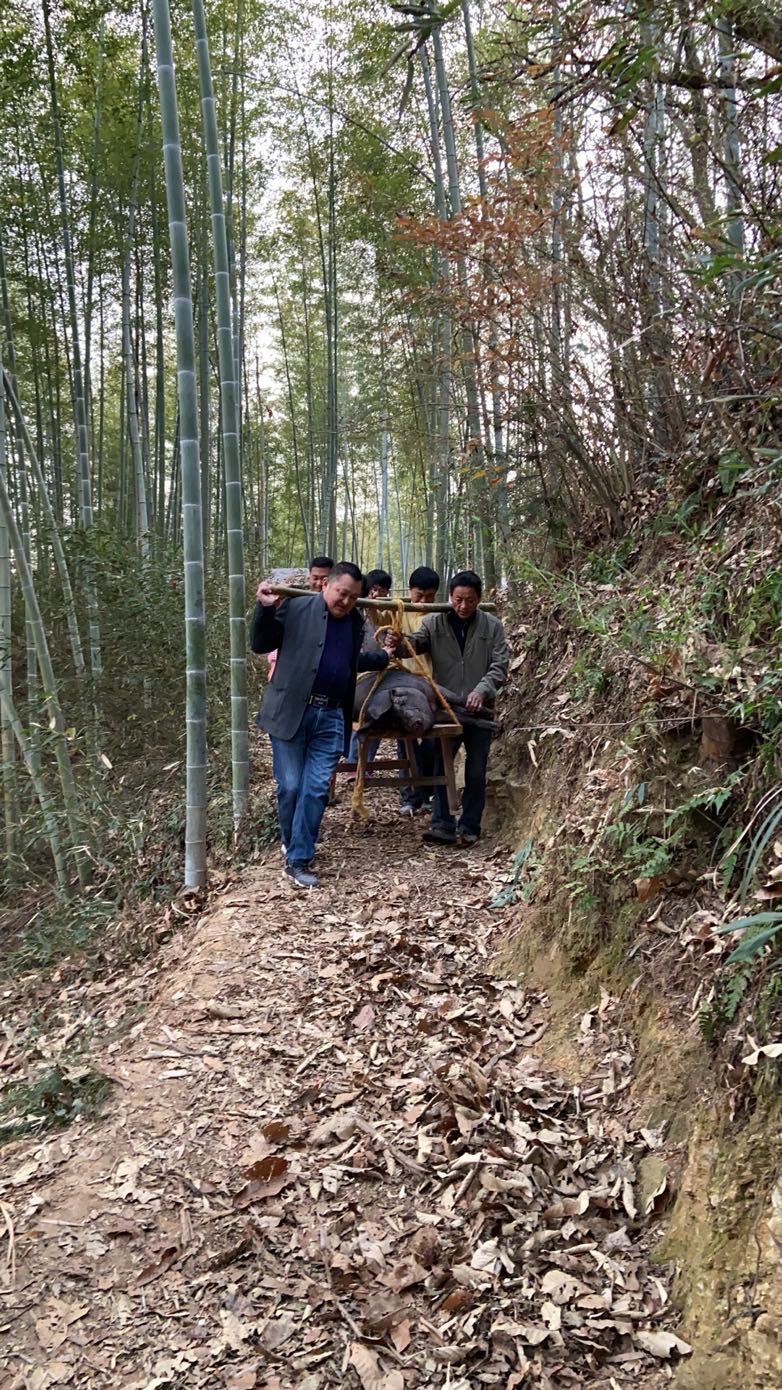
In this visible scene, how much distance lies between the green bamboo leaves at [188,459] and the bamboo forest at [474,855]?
0.02 m

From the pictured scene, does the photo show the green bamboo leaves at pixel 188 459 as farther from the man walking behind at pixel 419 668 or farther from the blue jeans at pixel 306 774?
the man walking behind at pixel 419 668

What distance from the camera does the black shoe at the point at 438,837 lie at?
3.83 meters

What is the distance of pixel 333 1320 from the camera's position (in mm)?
1582

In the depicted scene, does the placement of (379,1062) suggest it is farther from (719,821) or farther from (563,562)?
(563,562)

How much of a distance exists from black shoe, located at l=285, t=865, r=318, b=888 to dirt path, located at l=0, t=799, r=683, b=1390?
2.17 feet

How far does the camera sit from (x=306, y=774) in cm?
353

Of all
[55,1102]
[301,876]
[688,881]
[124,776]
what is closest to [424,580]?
[301,876]

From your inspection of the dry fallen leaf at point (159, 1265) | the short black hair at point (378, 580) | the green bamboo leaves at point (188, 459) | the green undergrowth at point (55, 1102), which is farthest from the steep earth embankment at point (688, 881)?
the short black hair at point (378, 580)

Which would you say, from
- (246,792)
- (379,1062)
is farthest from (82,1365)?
(246,792)

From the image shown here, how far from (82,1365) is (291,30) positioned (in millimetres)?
9983

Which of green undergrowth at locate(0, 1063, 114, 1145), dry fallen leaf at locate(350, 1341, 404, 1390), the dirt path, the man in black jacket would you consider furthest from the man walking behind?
dry fallen leaf at locate(350, 1341, 404, 1390)

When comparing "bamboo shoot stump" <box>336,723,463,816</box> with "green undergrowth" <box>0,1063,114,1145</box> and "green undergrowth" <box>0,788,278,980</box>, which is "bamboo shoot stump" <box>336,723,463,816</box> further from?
"green undergrowth" <box>0,1063,114,1145</box>

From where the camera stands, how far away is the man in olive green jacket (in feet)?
12.5

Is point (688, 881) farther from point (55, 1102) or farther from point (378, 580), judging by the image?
point (378, 580)
